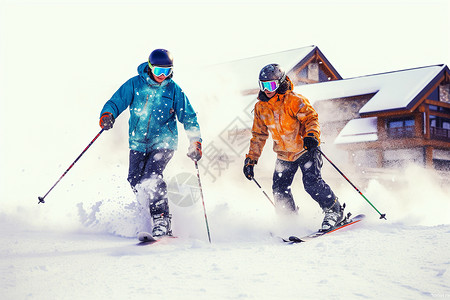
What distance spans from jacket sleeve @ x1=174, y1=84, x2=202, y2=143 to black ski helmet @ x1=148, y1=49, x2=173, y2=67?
17.5 inches

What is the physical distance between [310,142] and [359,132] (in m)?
12.6

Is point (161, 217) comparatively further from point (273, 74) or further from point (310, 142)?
point (273, 74)

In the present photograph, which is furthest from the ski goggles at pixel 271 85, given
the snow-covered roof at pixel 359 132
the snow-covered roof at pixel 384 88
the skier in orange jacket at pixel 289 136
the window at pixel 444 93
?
the window at pixel 444 93

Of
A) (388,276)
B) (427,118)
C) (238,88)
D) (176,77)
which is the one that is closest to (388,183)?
(427,118)

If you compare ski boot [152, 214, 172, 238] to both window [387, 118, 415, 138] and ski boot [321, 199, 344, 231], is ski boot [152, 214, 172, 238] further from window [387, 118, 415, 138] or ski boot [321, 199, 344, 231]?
window [387, 118, 415, 138]

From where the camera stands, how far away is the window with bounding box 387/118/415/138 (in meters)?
17.2

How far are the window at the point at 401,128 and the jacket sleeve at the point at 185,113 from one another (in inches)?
522

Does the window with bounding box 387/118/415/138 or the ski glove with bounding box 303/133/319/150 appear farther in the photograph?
the window with bounding box 387/118/415/138

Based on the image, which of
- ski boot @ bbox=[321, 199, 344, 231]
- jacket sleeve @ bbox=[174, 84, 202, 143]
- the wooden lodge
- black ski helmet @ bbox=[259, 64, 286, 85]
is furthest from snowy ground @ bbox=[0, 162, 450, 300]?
the wooden lodge

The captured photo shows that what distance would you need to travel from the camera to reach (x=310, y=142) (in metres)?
5.02

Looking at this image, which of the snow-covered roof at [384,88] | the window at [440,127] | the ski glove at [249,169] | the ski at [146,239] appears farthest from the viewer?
the window at [440,127]

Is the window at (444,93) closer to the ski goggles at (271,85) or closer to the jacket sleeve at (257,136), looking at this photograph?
the jacket sleeve at (257,136)

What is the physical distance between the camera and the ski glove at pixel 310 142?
4992mm

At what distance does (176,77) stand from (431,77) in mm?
9169
